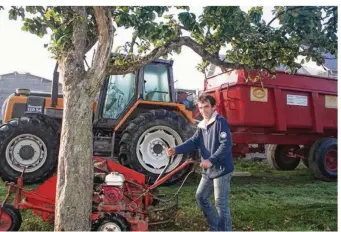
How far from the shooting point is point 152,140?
19.7 ft

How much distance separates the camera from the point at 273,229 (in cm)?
413

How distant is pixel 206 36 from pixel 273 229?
86.9 inches

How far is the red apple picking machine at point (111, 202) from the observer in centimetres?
358

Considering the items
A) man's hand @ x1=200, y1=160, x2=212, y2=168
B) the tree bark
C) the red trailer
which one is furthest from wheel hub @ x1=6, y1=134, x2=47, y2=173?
the red trailer

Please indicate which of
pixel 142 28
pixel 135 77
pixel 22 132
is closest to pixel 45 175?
pixel 22 132

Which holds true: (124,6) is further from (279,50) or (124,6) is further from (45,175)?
(45,175)

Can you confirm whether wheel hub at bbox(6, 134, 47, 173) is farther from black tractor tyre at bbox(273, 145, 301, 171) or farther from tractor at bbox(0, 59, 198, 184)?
black tractor tyre at bbox(273, 145, 301, 171)

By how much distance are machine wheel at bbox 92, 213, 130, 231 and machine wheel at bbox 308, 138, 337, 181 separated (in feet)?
15.6

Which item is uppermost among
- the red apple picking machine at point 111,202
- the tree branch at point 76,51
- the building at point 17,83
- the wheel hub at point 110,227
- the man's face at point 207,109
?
the building at point 17,83

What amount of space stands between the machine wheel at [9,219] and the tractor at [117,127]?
2025 mm

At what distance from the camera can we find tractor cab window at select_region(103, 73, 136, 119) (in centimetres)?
645

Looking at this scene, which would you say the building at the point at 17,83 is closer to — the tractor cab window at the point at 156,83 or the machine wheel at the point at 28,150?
the machine wheel at the point at 28,150

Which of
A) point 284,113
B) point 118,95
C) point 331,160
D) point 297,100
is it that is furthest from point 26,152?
point 331,160

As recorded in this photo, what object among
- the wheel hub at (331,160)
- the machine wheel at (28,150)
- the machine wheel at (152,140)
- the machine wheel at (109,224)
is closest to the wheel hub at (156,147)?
the machine wheel at (152,140)
